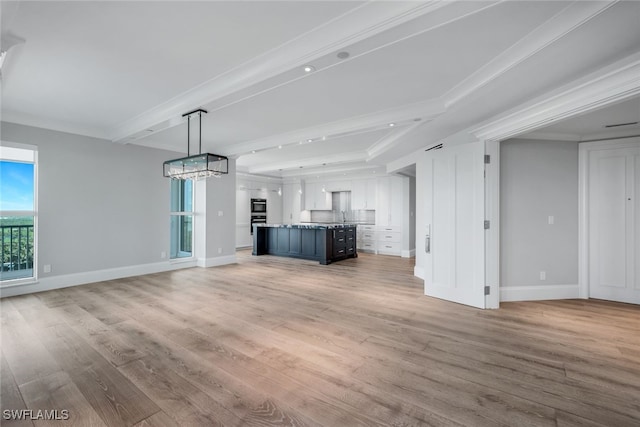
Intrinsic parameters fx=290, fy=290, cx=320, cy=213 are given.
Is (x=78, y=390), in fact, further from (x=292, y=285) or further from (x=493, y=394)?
(x=292, y=285)

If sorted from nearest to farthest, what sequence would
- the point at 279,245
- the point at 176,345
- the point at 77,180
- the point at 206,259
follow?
the point at 176,345 → the point at 77,180 → the point at 206,259 → the point at 279,245

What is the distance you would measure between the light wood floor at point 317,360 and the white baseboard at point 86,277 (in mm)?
273

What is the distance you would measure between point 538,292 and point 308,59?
449 cm

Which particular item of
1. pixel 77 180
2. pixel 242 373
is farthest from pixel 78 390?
pixel 77 180

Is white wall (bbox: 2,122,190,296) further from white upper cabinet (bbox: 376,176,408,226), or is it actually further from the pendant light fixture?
white upper cabinet (bbox: 376,176,408,226)

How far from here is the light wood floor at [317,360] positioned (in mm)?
1843

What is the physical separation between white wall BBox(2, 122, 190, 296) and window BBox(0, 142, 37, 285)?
0.15 m

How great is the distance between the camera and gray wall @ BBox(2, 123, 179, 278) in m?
4.68

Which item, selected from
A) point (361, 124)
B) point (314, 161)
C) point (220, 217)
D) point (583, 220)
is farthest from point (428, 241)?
point (220, 217)

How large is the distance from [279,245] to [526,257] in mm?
5809

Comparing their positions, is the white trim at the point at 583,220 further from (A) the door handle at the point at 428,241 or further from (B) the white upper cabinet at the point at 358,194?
(B) the white upper cabinet at the point at 358,194

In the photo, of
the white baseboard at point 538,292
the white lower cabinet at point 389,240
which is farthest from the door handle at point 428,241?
the white lower cabinet at point 389,240

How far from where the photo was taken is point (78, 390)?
2045mm

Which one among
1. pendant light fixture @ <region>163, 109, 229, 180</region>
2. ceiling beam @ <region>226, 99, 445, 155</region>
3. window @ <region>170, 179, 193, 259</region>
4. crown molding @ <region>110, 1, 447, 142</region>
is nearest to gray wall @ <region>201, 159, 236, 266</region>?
window @ <region>170, 179, 193, 259</region>
